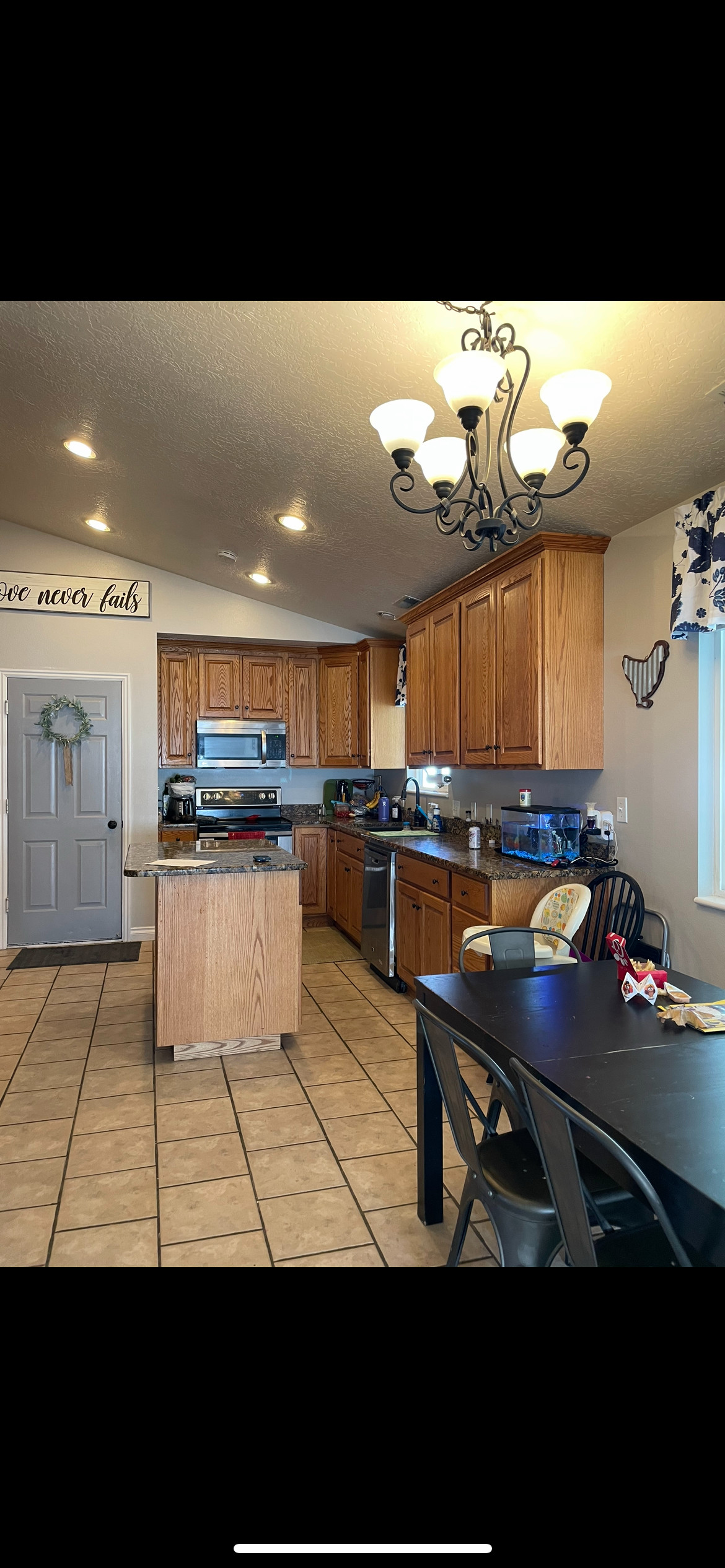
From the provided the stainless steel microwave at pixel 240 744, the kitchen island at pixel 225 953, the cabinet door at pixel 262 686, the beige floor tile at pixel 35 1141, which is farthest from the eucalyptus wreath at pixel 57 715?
the beige floor tile at pixel 35 1141

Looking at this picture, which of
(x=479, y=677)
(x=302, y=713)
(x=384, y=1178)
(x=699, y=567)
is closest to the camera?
(x=384, y=1178)

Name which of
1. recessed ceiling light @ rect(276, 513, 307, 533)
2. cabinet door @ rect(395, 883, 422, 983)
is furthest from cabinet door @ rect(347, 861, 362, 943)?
recessed ceiling light @ rect(276, 513, 307, 533)

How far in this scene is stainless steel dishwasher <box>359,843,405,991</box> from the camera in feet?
14.4

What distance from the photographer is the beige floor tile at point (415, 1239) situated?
6.36ft

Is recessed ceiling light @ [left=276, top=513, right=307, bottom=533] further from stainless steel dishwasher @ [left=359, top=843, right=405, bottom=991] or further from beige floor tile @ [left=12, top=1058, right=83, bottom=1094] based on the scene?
beige floor tile @ [left=12, top=1058, right=83, bottom=1094]

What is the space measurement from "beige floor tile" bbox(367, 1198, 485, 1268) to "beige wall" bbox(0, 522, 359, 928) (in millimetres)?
3868

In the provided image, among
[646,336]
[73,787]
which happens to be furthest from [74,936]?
[646,336]

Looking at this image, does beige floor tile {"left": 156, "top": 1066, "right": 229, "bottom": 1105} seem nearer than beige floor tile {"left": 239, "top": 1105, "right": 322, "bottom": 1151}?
No

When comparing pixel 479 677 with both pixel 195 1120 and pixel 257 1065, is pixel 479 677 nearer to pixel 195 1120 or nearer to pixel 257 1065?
pixel 257 1065

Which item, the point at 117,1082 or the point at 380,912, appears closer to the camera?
the point at 117,1082

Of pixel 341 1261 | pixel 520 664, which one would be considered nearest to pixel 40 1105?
pixel 341 1261

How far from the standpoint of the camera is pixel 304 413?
9.05 feet

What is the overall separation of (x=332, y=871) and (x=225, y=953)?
8.89ft
